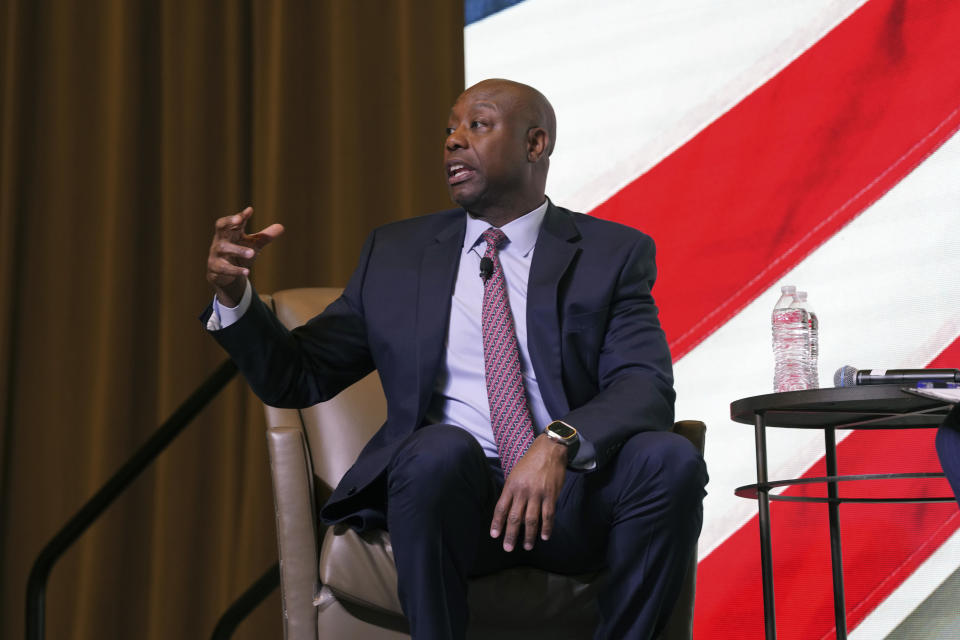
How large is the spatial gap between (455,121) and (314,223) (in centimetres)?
100

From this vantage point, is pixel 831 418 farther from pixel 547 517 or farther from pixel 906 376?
pixel 547 517

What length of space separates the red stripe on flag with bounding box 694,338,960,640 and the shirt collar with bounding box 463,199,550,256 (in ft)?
3.68

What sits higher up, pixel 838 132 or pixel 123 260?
pixel 838 132

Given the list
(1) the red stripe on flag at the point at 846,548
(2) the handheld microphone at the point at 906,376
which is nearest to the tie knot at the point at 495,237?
(2) the handheld microphone at the point at 906,376

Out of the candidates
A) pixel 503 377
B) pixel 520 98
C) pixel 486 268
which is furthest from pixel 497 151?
pixel 503 377

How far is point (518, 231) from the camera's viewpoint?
1900 mm

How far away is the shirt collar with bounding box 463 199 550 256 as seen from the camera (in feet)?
6.20

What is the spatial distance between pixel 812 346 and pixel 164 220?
66.9 inches

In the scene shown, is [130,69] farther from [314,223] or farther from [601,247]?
[601,247]

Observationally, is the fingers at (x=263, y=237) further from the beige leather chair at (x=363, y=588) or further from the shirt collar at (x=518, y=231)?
the shirt collar at (x=518, y=231)

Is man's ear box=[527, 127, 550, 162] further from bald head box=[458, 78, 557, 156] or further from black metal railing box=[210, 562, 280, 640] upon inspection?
black metal railing box=[210, 562, 280, 640]

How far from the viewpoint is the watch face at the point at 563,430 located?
1439mm

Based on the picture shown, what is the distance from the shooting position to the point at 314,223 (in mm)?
2838

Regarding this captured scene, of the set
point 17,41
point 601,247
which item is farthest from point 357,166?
point 601,247
